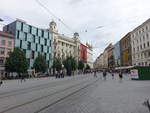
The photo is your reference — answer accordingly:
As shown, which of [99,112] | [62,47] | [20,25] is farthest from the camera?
[62,47]

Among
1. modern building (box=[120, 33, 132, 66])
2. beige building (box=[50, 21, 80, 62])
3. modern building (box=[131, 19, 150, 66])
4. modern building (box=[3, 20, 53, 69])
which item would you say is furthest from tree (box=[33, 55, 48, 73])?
modern building (box=[120, 33, 132, 66])

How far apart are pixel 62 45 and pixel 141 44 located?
151 ft

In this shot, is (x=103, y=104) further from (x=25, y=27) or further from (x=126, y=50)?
(x=126, y=50)

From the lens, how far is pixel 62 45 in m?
98.1

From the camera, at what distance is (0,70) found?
53562 mm

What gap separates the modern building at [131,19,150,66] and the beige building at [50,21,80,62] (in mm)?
25915

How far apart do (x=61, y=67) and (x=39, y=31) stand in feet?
61.9

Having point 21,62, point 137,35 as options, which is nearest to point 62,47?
point 137,35

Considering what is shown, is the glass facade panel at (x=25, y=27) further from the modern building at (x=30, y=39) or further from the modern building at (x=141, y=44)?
the modern building at (x=141, y=44)

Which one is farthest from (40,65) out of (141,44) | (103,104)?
(103,104)

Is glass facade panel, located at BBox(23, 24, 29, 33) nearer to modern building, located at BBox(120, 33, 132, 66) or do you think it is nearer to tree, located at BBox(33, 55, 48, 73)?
tree, located at BBox(33, 55, 48, 73)

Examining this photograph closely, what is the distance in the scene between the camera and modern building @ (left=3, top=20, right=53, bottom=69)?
2493 inches

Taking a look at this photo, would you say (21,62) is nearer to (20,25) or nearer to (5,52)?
(5,52)

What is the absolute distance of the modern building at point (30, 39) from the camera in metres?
63.3
